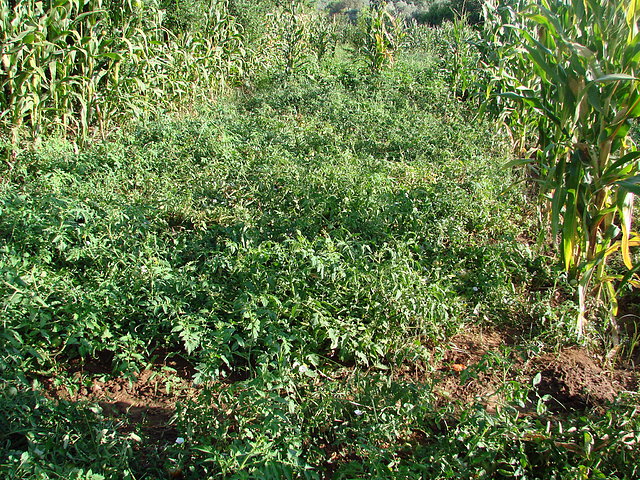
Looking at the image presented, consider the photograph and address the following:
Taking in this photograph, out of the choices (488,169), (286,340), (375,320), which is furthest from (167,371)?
(488,169)

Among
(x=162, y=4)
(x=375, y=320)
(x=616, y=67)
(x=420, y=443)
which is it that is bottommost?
(x=420, y=443)

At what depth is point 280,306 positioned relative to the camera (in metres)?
2.98

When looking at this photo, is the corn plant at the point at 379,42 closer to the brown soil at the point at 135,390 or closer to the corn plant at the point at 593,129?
the corn plant at the point at 593,129

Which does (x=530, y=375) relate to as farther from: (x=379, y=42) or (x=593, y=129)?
(x=379, y=42)

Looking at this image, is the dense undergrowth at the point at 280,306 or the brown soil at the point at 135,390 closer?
the dense undergrowth at the point at 280,306

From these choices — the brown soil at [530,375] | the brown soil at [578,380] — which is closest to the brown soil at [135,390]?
the brown soil at [530,375]

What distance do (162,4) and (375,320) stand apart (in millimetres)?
5522

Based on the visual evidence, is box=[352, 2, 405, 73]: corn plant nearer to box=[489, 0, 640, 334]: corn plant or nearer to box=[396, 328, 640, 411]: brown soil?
box=[489, 0, 640, 334]: corn plant

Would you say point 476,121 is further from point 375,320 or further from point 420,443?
point 420,443

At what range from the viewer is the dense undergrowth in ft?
7.34

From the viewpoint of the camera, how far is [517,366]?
124 inches

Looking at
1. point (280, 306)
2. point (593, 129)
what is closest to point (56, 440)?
point (280, 306)

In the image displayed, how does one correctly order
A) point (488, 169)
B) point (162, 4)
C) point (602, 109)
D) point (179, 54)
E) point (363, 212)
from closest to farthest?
point (602, 109) → point (363, 212) → point (488, 169) → point (162, 4) → point (179, 54)

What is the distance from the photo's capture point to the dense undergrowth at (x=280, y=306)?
2236 mm
